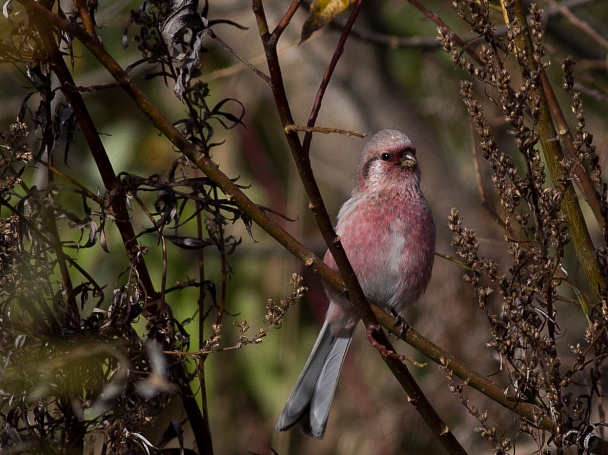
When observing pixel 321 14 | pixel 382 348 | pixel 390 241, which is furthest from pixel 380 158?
pixel 321 14

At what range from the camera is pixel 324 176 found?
21.4 feet

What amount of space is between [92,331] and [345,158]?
14.7ft

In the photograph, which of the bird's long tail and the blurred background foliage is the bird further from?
the blurred background foliage

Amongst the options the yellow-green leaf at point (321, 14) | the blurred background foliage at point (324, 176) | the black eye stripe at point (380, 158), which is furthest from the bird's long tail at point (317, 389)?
the yellow-green leaf at point (321, 14)

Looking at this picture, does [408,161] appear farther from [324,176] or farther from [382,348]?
[324,176]

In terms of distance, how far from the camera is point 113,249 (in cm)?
440

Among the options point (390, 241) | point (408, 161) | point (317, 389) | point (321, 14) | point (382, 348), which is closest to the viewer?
point (321, 14)

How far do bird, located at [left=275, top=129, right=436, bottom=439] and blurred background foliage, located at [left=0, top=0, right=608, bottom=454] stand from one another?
97cm

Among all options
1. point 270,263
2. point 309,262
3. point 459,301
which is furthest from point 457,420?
point 309,262

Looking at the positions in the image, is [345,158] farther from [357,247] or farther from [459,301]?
[357,247]

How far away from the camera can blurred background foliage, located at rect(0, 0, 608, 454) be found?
530cm

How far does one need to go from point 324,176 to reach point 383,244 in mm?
2654

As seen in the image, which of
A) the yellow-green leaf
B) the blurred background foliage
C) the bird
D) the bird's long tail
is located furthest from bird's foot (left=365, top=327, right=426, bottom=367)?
the blurred background foliage

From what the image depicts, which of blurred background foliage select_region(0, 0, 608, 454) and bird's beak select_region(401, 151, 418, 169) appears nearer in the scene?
bird's beak select_region(401, 151, 418, 169)
